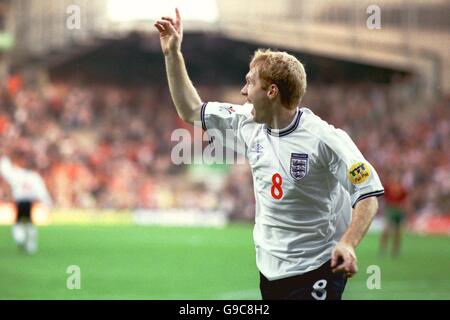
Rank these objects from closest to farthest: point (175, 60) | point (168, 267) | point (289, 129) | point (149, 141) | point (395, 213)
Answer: point (289, 129) → point (175, 60) → point (168, 267) → point (395, 213) → point (149, 141)

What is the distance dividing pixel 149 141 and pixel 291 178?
3041 cm

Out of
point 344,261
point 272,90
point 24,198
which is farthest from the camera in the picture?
point 24,198

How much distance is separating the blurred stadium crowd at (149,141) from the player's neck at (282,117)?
76.1 ft

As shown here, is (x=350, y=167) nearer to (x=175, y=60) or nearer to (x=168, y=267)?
(x=175, y=60)

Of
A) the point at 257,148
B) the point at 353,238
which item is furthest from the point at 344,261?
the point at 257,148

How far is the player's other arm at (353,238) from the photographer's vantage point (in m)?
4.24

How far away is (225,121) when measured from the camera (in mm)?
5500

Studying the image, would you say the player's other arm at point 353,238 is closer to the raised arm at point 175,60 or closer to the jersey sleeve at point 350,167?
the jersey sleeve at point 350,167

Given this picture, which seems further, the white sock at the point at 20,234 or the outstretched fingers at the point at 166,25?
the white sock at the point at 20,234

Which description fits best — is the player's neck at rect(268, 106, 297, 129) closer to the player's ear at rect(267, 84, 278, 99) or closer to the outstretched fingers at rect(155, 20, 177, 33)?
the player's ear at rect(267, 84, 278, 99)

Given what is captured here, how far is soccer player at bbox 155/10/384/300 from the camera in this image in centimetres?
491

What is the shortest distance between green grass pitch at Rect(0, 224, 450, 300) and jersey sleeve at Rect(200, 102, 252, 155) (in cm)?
652

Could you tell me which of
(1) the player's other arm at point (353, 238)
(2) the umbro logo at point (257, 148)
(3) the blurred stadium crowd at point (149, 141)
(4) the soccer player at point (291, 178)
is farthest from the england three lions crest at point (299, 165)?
(3) the blurred stadium crowd at point (149, 141)

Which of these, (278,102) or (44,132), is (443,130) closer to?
(44,132)
